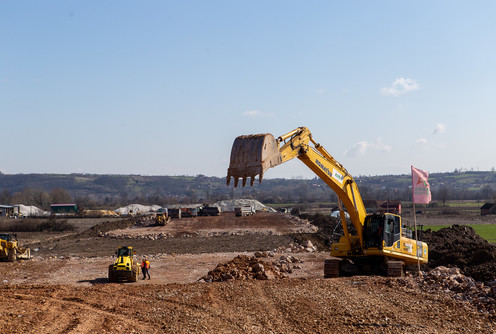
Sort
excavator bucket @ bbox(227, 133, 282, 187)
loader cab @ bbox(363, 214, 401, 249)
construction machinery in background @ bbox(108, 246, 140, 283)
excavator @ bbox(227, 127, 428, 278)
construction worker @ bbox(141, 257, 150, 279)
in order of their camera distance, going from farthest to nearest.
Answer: construction worker @ bbox(141, 257, 150, 279) < construction machinery in background @ bbox(108, 246, 140, 283) < loader cab @ bbox(363, 214, 401, 249) < excavator @ bbox(227, 127, 428, 278) < excavator bucket @ bbox(227, 133, 282, 187)

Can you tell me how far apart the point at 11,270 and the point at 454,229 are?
96.8 ft

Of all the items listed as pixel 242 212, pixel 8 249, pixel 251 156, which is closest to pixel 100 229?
pixel 242 212

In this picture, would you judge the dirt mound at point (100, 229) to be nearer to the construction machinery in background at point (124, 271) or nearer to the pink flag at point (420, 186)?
the construction machinery in background at point (124, 271)

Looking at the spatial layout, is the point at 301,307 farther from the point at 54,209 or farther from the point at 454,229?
the point at 54,209

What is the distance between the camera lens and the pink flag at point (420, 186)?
20.4 meters

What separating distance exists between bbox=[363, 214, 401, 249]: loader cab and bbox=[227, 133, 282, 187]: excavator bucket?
5969 millimetres

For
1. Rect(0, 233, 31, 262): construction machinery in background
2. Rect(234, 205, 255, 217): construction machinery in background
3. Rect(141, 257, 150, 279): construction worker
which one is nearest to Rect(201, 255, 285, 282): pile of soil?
Rect(141, 257, 150, 279): construction worker

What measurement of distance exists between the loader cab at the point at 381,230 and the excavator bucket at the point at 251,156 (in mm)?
5969

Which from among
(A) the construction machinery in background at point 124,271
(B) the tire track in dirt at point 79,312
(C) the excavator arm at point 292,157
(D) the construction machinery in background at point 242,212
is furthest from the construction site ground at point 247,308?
(D) the construction machinery in background at point 242,212

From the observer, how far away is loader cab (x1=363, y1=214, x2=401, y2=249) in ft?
65.7

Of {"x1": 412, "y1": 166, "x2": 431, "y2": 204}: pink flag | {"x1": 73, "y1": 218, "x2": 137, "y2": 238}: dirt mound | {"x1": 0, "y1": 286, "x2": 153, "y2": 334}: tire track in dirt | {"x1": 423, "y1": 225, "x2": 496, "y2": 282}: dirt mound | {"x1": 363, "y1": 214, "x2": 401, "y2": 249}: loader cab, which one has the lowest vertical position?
{"x1": 73, "y1": 218, "x2": 137, "y2": 238}: dirt mound

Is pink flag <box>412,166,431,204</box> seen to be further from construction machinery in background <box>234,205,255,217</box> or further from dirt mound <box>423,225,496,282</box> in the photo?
construction machinery in background <box>234,205,255,217</box>

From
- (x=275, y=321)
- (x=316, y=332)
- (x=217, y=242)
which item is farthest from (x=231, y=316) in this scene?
(x=217, y=242)

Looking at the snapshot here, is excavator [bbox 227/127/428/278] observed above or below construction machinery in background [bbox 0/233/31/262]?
above
